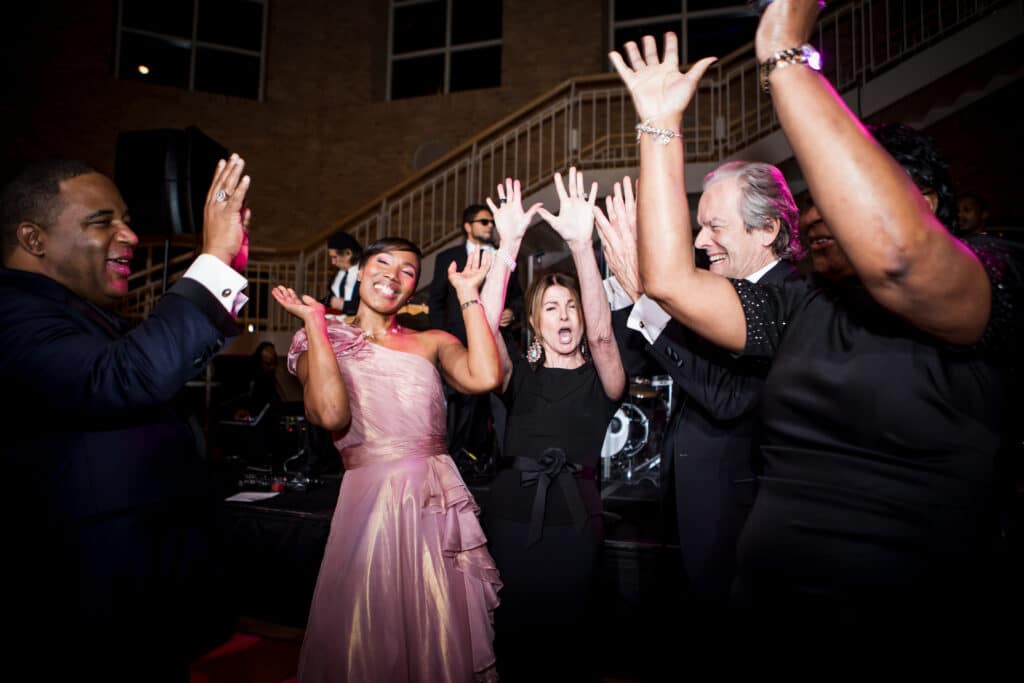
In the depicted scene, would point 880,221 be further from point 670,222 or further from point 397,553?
point 397,553

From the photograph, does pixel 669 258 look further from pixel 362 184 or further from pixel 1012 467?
pixel 362 184

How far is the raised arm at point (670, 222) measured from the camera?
3.13ft

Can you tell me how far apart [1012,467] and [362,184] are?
10083 mm

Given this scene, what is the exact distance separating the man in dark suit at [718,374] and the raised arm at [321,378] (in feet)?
3.11

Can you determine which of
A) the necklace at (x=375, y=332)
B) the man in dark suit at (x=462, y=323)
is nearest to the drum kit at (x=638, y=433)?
the man in dark suit at (x=462, y=323)

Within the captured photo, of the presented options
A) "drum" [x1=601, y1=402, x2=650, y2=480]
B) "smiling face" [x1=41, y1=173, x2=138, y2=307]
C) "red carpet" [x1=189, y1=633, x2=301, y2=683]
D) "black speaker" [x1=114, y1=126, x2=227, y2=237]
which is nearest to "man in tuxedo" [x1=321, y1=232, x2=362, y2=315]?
"black speaker" [x1=114, y1=126, x2=227, y2=237]

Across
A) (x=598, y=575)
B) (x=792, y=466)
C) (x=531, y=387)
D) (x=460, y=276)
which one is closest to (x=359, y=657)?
(x=598, y=575)

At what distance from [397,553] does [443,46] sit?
33.4 feet

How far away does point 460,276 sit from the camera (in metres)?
2.04

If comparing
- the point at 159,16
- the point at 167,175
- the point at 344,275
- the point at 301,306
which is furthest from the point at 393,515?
the point at 159,16

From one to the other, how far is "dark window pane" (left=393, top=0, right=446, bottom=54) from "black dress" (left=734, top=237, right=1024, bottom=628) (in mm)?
10836

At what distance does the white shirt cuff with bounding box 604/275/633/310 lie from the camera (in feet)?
6.80

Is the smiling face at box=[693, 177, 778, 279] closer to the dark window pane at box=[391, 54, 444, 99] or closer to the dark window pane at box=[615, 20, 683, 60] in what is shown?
the dark window pane at box=[615, 20, 683, 60]

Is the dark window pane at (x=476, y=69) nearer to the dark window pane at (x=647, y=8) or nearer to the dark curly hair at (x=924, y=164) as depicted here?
the dark window pane at (x=647, y=8)
